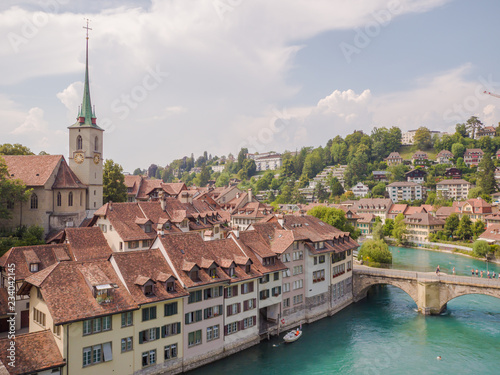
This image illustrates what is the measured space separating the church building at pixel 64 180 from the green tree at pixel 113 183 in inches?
492

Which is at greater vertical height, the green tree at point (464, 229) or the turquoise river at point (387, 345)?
the green tree at point (464, 229)

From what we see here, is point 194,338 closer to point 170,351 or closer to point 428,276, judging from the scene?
point 170,351

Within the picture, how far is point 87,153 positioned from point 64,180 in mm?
6649

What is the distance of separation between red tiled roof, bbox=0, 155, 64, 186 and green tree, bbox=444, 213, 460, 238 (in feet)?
305

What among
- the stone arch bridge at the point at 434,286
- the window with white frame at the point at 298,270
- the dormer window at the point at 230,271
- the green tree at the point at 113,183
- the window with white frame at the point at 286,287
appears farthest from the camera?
the green tree at the point at 113,183

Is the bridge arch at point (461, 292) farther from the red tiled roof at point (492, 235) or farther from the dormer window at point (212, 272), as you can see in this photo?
the red tiled roof at point (492, 235)

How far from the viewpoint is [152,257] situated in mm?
35781

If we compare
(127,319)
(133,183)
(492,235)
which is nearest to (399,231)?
(492,235)

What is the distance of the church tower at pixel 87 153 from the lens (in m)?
58.8

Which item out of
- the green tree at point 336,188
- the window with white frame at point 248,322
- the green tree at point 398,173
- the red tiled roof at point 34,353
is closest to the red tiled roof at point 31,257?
the red tiled roof at point 34,353

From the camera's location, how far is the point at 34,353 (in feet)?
86.9

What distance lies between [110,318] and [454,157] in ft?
593

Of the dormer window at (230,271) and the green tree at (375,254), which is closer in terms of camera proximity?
the dormer window at (230,271)

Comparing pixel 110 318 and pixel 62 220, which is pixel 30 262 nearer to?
pixel 110 318
